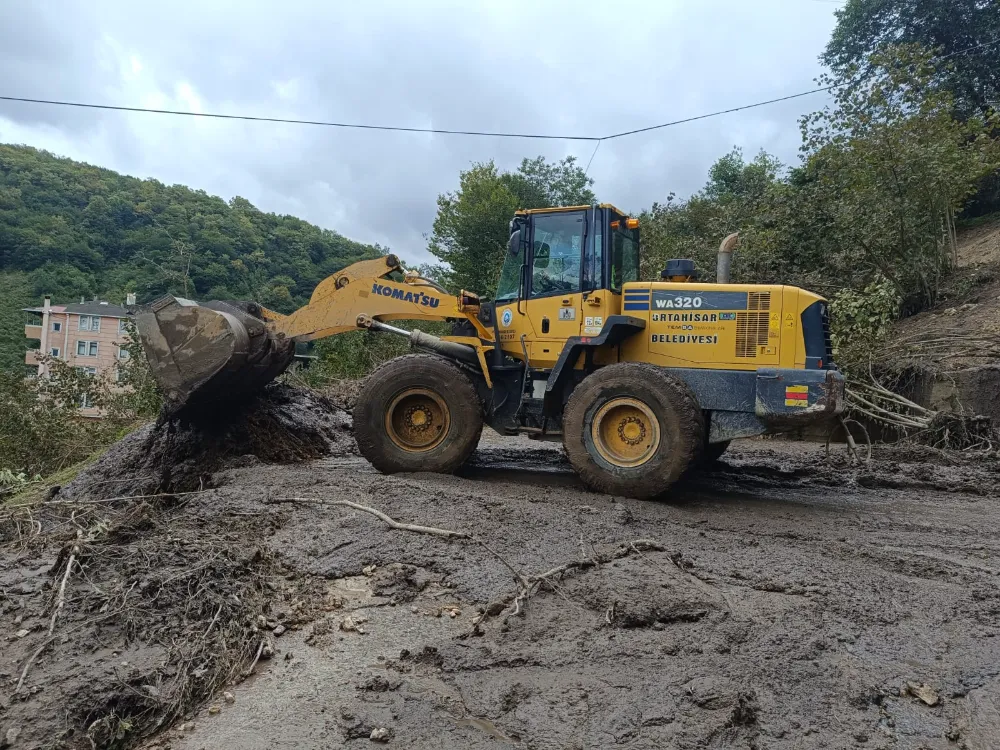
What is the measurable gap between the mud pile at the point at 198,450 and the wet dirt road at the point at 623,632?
134 cm

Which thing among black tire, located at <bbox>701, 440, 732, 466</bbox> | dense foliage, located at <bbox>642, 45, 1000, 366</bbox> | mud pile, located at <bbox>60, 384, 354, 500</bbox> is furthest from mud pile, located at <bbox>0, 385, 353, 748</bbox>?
dense foliage, located at <bbox>642, 45, 1000, 366</bbox>

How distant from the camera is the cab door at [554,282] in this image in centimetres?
760

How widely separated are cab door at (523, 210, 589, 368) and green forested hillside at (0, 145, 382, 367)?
26.0 metres

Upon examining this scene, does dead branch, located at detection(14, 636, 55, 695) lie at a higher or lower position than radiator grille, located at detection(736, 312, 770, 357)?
lower

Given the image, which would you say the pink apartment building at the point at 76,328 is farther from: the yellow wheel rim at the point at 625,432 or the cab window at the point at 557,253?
the yellow wheel rim at the point at 625,432

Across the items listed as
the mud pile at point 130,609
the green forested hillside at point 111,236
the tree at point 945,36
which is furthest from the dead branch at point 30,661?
the green forested hillside at point 111,236

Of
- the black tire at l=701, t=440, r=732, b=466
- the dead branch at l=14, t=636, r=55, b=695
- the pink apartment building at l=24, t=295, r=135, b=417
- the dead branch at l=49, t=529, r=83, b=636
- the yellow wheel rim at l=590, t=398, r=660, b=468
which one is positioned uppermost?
the pink apartment building at l=24, t=295, r=135, b=417

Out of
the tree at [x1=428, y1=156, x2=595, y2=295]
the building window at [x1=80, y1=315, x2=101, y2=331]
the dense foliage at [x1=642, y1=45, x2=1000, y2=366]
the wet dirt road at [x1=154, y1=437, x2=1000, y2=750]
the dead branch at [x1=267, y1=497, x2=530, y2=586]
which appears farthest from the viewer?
the building window at [x1=80, y1=315, x2=101, y2=331]

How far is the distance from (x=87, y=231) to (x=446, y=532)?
155 feet

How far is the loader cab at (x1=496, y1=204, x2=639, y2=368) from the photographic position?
24.6 feet

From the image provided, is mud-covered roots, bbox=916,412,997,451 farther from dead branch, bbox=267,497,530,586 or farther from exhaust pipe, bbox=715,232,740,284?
dead branch, bbox=267,497,530,586

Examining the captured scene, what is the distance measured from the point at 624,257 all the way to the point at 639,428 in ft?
5.87

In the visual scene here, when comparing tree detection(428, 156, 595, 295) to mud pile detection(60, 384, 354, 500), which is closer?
mud pile detection(60, 384, 354, 500)

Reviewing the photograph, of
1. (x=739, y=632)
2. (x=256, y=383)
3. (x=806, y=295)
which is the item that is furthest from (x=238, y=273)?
(x=739, y=632)
